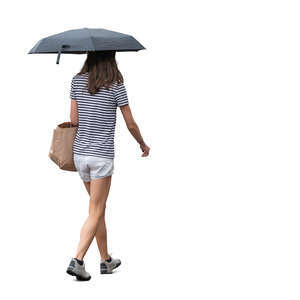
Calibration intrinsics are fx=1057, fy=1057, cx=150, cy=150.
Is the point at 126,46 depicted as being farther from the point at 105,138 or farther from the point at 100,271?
the point at 100,271

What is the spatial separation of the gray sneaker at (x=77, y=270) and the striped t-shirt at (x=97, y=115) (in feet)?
3.47

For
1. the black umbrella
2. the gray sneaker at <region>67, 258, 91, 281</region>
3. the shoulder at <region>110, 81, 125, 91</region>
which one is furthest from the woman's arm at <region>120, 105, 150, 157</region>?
the gray sneaker at <region>67, 258, 91, 281</region>

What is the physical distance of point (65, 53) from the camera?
1054 cm

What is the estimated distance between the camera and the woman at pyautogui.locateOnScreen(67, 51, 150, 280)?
10016mm

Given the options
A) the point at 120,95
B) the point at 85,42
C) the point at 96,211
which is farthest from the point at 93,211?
the point at 85,42

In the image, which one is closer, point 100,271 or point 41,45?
point 41,45

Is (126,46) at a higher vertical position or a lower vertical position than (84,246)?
higher

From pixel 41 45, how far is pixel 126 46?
800 mm

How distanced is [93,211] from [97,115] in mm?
954

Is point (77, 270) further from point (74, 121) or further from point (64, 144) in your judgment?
point (74, 121)

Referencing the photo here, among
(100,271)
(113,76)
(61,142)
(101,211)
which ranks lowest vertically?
(100,271)

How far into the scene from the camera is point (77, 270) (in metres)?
10.1

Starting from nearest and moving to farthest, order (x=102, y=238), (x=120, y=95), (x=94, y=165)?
(x=120, y=95) < (x=94, y=165) < (x=102, y=238)

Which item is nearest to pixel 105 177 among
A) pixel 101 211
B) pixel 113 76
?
pixel 101 211
